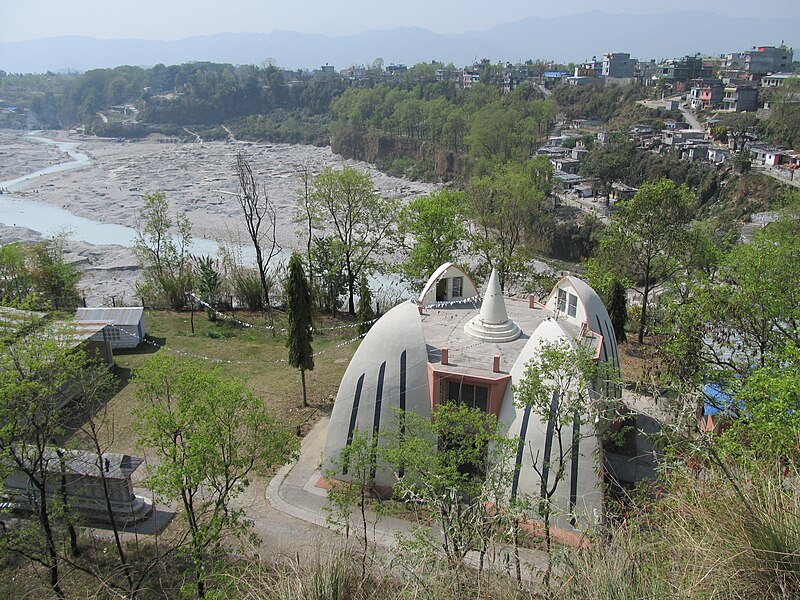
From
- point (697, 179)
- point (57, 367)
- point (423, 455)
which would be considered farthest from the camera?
point (697, 179)

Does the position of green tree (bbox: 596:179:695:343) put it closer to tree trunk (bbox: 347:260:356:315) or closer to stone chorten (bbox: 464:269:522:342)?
stone chorten (bbox: 464:269:522:342)

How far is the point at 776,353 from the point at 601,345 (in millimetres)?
4745

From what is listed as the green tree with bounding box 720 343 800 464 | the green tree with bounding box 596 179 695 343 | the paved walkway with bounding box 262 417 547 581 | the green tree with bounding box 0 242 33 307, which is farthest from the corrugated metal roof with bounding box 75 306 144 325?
the green tree with bounding box 720 343 800 464

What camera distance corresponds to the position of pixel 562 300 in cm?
2075

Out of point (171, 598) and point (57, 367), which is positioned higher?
point (57, 367)

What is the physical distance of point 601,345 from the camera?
1784 cm

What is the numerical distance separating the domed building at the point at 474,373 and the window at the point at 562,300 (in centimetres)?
12

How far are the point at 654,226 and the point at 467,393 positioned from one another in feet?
49.5

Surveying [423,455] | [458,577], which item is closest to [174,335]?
[423,455]

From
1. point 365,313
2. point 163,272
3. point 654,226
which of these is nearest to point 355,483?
point 365,313

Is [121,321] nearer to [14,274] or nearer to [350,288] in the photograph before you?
[14,274]

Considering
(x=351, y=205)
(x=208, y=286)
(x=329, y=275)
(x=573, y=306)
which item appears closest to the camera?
(x=573, y=306)

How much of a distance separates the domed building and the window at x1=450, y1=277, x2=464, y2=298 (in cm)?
210

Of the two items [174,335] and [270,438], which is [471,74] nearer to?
[174,335]
